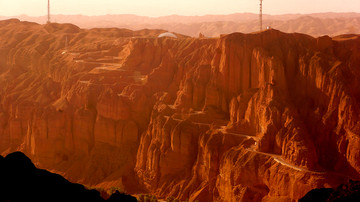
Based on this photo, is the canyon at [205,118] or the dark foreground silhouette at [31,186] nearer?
the dark foreground silhouette at [31,186]

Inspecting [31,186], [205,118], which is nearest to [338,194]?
[31,186]

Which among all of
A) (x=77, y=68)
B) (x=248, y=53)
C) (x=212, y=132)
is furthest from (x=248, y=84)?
(x=77, y=68)

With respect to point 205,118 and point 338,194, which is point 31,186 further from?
point 205,118

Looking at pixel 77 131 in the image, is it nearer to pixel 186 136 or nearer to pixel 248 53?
pixel 186 136

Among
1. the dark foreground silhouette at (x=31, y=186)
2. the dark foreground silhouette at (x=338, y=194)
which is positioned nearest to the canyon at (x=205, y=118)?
the dark foreground silhouette at (x=338, y=194)

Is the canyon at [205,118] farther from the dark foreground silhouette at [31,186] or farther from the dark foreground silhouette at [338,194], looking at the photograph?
the dark foreground silhouette at [31,186]

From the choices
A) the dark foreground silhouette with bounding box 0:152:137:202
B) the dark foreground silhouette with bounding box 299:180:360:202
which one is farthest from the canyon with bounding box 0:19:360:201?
the dark foreground silhouette with bounding box 0:152:137:202
